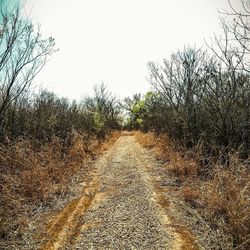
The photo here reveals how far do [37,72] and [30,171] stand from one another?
289 cm

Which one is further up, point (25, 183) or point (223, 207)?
point (25, 183)

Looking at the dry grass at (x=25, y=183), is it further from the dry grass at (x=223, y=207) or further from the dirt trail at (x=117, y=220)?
the dry grass at (x=223, y=207)

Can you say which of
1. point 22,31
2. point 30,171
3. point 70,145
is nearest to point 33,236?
point 30,171

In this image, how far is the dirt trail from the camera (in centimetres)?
463

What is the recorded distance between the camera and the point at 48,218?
5.77 metres

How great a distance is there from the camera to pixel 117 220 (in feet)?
18.2

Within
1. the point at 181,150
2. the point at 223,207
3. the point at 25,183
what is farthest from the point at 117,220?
the point at 181,150

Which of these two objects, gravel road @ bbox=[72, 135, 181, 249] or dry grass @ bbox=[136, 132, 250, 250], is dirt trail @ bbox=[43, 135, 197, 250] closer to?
gravel road @ bbox=[72, 135, 181, 249]

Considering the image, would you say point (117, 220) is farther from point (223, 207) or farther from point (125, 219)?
point (223, 207)

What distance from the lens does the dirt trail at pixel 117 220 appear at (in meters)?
4.63

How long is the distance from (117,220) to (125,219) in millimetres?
171

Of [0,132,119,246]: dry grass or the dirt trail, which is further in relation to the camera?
[0,132,119,246]: dry grass

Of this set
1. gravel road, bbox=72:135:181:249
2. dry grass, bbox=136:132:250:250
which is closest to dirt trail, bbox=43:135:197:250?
gravel road, bbox=72:135:181:249

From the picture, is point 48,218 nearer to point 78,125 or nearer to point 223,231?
point 223,231
